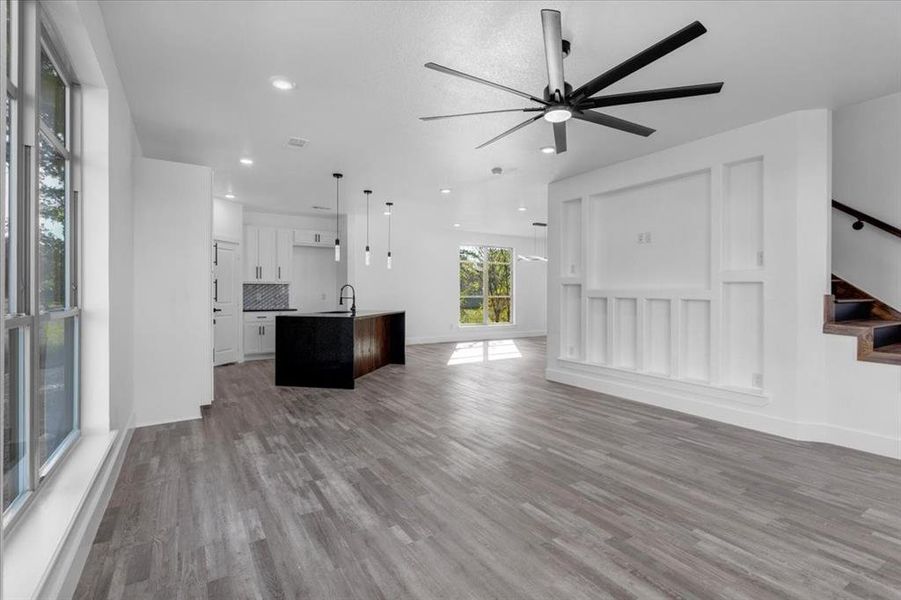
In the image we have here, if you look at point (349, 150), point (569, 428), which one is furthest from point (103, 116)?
point (569, 428)

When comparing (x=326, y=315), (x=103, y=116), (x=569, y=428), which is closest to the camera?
(x=103, y=116)

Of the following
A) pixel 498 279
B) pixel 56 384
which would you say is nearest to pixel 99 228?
pixel 56 384

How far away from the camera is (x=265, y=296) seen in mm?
8500

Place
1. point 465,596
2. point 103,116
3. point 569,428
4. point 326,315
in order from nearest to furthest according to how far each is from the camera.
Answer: point 465,596 → point 103,116 → point 569,428 → point 326,315

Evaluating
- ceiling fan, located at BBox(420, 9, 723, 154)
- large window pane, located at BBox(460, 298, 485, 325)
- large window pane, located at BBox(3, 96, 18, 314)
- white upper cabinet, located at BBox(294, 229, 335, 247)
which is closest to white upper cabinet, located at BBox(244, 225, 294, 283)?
white upper cabinet, located at BBox(294, 229, 335, 247)

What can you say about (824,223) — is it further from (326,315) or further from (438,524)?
(326,315)

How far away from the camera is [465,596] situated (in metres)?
1.76

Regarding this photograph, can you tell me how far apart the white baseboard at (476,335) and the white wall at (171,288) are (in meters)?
6.11

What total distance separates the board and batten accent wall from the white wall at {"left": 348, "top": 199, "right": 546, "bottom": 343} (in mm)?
3566

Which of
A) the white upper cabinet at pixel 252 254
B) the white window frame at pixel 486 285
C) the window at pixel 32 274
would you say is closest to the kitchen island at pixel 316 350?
the white upper cabinet at pixel 252 254

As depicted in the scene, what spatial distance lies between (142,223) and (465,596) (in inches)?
162

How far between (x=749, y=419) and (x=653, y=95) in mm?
3098

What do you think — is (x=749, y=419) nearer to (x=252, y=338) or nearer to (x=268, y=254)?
(x=252, y=338)

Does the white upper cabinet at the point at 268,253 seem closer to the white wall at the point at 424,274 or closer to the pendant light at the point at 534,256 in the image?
the white wall at the point at 424,274
